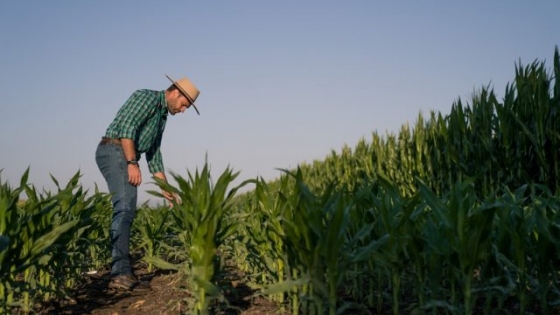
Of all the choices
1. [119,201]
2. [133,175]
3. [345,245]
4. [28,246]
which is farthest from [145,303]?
[345,245]

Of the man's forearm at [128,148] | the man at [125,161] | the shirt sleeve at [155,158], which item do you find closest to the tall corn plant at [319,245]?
the man at [125,161]

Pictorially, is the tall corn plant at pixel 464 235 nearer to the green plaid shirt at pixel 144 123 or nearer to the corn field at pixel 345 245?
the corn field at pixel 345 245

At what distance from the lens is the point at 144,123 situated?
17.7ft

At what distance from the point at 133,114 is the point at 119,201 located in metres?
0.82

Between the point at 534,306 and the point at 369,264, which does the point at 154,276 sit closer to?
the point at 369,264

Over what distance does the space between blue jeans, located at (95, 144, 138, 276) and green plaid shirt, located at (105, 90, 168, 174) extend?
0.19 meters

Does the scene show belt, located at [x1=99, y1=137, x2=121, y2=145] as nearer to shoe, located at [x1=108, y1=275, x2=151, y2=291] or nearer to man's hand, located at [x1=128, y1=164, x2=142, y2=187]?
man's hand, located at [x1=128, y1=164, x2=142, y2=187]

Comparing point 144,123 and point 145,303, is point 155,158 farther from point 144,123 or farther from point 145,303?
point 145,303

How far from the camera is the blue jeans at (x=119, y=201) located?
5.02 metres

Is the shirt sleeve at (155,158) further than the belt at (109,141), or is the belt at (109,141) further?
the shirt sleeve at (155,158)

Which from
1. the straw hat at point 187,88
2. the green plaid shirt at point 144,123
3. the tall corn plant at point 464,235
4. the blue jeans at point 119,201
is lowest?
the tall corn plant at point 464,235

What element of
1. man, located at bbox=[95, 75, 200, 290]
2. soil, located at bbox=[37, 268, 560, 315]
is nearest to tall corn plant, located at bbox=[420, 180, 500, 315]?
soil, located at bbox=[37, 268, 560, 315]

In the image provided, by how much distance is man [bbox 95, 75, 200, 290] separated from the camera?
5.03 meters

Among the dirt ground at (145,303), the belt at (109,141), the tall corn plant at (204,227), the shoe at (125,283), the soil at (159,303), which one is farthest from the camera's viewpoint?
the belt at (109,141)
